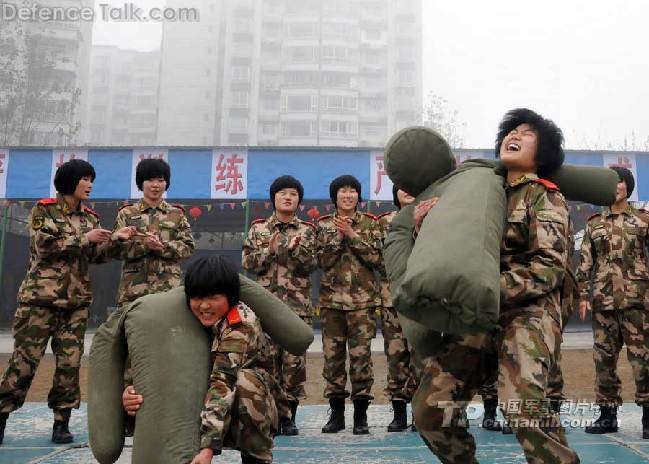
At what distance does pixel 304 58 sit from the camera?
1999 inches

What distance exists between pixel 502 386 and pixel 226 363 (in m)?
1.05

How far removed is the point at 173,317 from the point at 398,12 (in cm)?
5891

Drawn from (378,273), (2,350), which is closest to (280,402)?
(378,273)

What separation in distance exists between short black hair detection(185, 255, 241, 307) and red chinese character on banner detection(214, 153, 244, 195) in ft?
30.1

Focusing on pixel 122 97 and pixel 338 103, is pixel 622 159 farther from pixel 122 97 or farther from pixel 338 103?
pixel 122 97

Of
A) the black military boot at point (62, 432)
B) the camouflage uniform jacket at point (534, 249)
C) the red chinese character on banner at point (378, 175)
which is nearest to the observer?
the camouflage uniform jacket at point (534, 249)

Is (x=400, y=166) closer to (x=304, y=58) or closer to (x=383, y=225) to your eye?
(x=383, y=225)

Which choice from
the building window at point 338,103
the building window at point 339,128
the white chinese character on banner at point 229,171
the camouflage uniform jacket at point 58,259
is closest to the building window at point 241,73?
→ the building window at point 338,103

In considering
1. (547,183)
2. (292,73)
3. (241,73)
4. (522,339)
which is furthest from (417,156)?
(241,73)

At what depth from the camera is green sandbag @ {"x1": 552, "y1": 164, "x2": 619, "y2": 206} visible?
2254 mm

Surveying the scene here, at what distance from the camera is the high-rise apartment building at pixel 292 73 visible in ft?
161

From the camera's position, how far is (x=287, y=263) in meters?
4.35

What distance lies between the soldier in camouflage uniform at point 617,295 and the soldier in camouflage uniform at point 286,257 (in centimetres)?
214

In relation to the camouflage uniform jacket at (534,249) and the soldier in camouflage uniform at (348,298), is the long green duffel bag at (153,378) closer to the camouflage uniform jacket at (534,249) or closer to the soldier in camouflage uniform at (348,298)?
the camouflage uniform jacket at (534,249)
